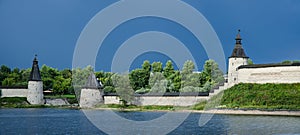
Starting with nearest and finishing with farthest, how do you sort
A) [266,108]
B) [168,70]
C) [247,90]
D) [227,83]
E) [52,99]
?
[266,108]
[247,90]
[227,83]
[52,99]
[168,70]

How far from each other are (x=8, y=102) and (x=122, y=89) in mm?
11273

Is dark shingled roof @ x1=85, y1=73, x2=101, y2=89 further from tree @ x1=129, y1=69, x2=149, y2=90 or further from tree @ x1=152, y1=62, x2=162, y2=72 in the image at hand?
tree @ x1=152, y1=62, x2=162, y2=72

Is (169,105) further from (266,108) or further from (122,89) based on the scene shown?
(266,108)

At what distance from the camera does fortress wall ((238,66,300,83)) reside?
32906mm

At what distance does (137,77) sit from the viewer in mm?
51875

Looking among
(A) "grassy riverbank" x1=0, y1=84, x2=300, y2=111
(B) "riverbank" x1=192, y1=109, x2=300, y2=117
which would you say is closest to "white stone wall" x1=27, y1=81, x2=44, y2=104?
(A) "grassy riverbank" x1=0, y1=84, x2=300, y2=111

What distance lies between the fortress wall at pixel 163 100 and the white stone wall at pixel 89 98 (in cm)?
91

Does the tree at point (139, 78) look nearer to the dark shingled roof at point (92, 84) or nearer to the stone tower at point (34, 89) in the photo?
the dark shingled roof at point (92, 84)

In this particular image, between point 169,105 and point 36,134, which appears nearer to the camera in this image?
point 36,134

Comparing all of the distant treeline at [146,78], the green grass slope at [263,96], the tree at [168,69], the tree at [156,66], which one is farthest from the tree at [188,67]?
the green grass slope at [263,96]

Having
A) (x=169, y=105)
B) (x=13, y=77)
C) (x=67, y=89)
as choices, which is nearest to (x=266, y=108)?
(x=169, y=105)

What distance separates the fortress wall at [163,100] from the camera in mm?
36938

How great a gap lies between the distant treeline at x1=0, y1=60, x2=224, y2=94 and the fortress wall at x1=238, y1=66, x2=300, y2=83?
6.13 meters

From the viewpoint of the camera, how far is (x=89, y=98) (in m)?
41.2
